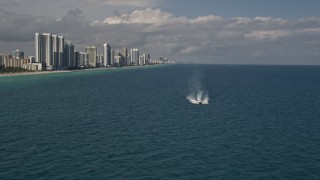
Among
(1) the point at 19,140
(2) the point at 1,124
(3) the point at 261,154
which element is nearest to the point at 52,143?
(1) the point at 19,140

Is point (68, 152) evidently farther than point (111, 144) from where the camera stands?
No

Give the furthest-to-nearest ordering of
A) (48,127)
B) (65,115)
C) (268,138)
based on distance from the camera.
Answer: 1. (65,115)
2. (48,127)
3. (268,138)

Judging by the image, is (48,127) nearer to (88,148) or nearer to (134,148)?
(88,148)

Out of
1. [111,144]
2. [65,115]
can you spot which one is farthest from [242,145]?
[65,115]

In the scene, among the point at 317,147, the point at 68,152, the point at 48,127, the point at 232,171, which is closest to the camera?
the point at 232,171

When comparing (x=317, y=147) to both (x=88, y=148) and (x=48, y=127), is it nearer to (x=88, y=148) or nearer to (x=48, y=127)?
(x=88, y=148)

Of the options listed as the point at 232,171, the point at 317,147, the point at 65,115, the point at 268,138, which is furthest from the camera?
the point at 65,115

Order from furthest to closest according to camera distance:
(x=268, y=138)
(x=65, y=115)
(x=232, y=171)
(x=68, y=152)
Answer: (x=65, y=115) < (x=268, y=138) < (x=68, y=152) < (x=232, y=171)

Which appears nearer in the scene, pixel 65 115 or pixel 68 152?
pixel 68 152
